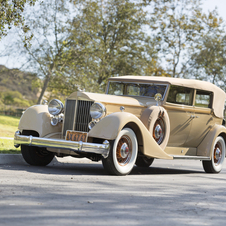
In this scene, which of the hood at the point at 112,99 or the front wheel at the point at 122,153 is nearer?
the front wheel at the point at 122,153

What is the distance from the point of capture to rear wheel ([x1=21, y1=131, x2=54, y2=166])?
7.95 m

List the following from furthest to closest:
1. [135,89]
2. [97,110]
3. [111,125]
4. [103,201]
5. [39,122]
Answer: [135,89]
[39,122]
[97,110]
[111,125]
[103,201]

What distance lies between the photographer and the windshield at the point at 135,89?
28.9ft

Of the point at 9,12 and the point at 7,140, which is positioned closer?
the point at 9,12

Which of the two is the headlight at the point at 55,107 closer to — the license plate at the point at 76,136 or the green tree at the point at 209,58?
the license plate at the point at 76,136

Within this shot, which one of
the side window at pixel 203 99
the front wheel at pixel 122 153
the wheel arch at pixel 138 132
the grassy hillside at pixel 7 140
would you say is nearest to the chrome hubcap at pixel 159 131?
the wheel arch at pixel 138 132

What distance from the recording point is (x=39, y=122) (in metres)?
7.70

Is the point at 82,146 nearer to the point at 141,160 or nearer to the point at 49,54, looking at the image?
the point at 141,160

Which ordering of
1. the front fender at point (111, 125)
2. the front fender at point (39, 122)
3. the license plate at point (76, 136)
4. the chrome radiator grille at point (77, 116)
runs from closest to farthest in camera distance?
the front fender at point (111, 125) → the license plate at point (76, 136) → the chrome radiator grille at point (77, 116) → the front fender at point (39, 122)

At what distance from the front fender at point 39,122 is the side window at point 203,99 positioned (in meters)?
3.56

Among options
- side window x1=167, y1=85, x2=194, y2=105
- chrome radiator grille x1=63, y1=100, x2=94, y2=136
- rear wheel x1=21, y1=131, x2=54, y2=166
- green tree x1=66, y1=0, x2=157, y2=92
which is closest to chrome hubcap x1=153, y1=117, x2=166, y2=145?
side window x1=167, y1=85, x2=194, y2=105

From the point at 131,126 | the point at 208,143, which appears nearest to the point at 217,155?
the point at 208,143

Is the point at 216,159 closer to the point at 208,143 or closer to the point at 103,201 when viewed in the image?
the point at 208,143

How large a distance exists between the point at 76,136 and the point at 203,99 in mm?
3883
